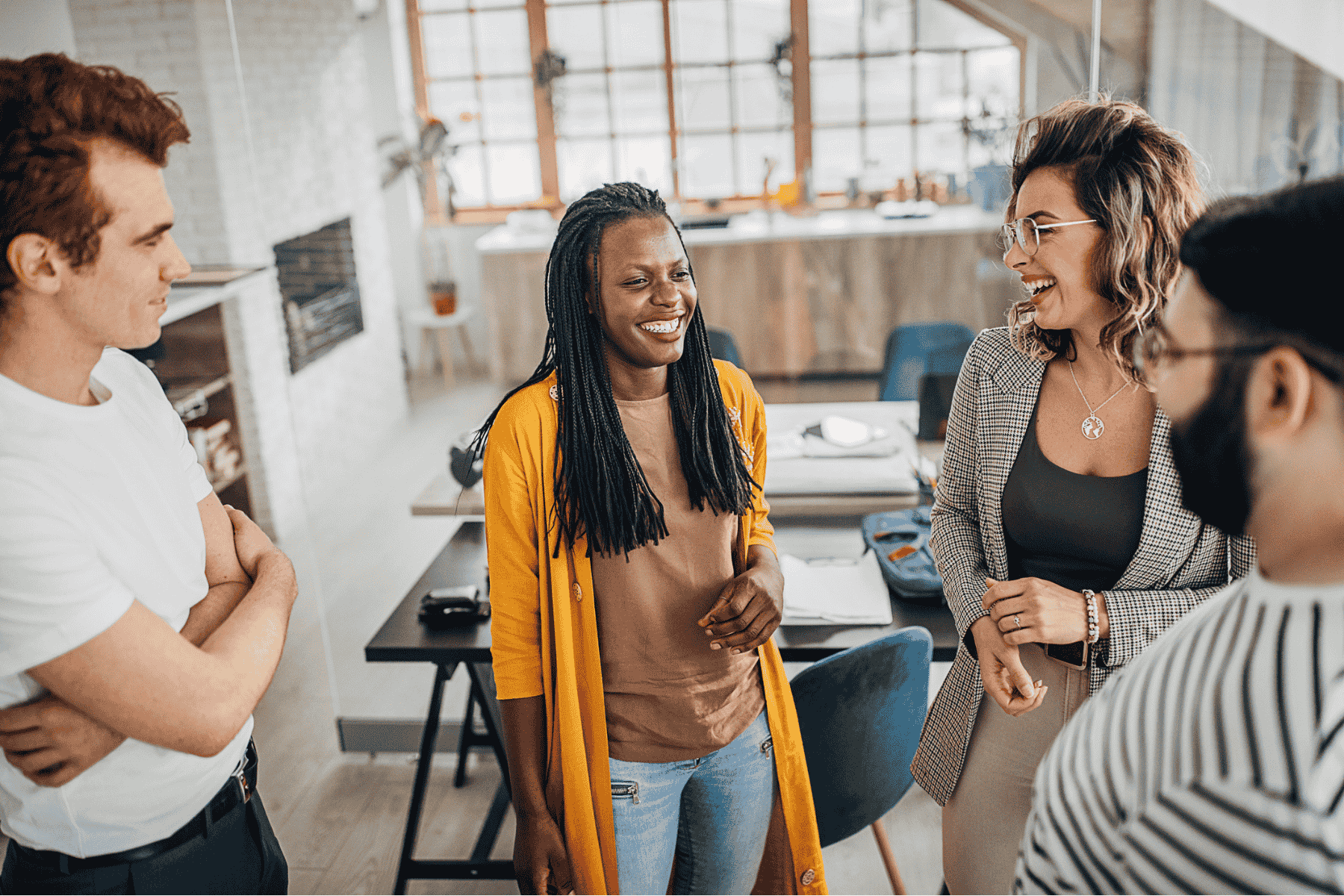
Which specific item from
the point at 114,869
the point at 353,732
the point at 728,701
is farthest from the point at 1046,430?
the point at 353,732

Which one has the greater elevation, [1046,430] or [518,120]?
[518,120]

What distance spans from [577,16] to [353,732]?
88.0 inches

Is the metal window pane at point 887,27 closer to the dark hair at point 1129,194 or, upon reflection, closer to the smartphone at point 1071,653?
the dark hair at point 1129,194

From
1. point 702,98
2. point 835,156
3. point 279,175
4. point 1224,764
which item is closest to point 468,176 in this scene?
point 279,175

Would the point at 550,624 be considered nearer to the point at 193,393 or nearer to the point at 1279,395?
the point at 1279,395

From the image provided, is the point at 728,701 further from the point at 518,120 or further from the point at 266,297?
the point at 266,297

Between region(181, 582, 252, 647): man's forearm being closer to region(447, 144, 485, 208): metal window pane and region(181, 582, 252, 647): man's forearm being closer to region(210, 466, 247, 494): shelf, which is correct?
region(447, 144, 485, 208): metal window pane

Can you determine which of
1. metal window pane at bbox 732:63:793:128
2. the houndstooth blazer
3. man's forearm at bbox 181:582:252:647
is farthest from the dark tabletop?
metal window pane at bbox 732:63:793:128

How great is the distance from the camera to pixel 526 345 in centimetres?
306

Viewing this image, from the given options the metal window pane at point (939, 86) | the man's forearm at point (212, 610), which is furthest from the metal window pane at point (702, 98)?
the man's forearm at point (212, 610)

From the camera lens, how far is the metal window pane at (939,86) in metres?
3.07

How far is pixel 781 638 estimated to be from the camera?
191cm

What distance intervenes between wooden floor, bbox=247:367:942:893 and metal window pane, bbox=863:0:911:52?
110cm

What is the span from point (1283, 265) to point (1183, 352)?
9 cm
